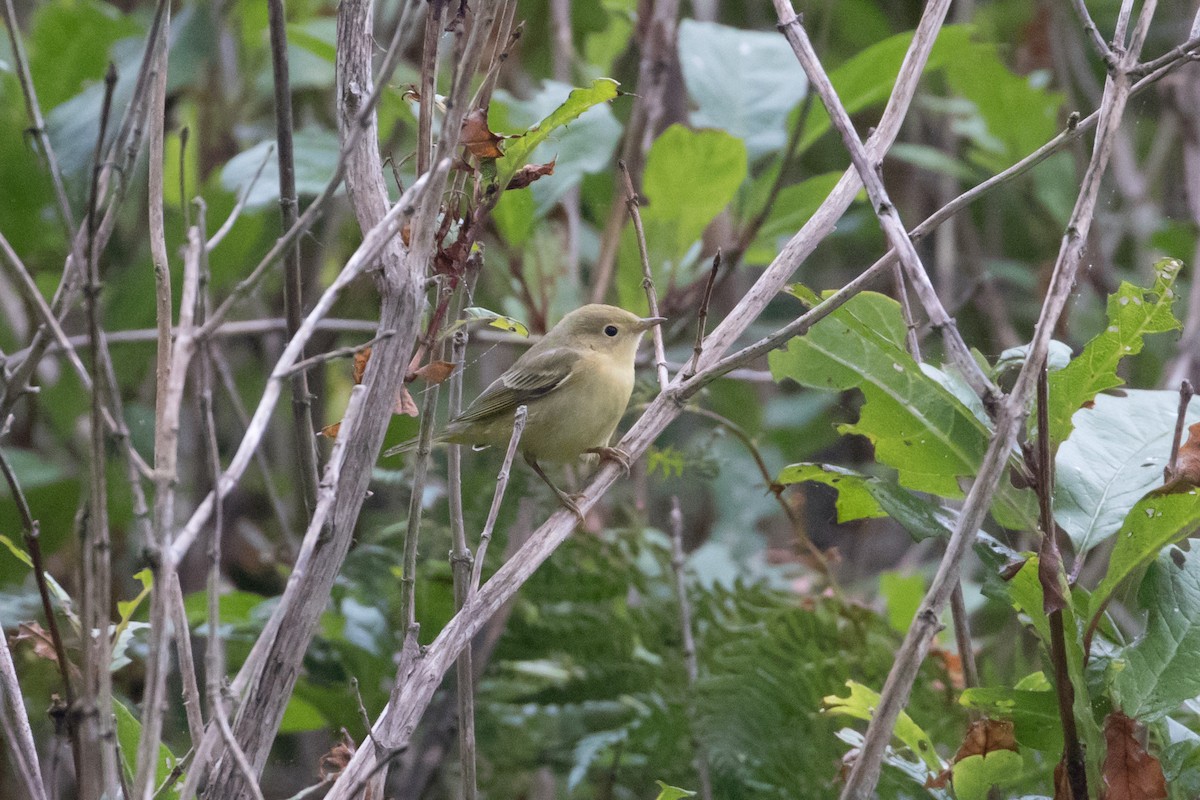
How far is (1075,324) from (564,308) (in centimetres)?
244

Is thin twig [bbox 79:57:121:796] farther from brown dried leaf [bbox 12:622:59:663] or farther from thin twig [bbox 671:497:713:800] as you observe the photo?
thin twig [bbox 671:497:713:800]

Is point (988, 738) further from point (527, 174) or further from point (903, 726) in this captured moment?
point (527, 174)

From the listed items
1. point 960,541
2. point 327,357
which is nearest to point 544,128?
point 327,357

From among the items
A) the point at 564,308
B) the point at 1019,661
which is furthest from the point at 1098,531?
the point at 564,308

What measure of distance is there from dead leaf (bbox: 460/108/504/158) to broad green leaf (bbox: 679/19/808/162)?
1863 mm

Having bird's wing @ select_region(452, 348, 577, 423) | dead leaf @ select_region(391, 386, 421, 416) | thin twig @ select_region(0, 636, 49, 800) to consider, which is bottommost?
bird's wing @ select_region(452, 348, 577, 423)

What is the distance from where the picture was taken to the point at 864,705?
6.32ft

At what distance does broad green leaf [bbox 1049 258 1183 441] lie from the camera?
1853 mm

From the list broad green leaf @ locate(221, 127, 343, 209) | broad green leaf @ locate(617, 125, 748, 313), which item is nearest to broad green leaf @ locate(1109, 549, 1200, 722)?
broad green leaf @ locate(617, 125, 748, 313)

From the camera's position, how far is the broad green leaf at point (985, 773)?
178cm

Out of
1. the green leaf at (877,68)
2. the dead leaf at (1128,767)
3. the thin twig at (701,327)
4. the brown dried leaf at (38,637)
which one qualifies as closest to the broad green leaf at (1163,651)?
the dead leaf at (1128,767)

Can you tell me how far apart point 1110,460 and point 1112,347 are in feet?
0.70

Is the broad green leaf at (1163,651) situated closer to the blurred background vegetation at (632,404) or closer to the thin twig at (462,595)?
the blurred background vegetation at (632,404)

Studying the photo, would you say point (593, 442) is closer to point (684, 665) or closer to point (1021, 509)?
point (684, 665)
